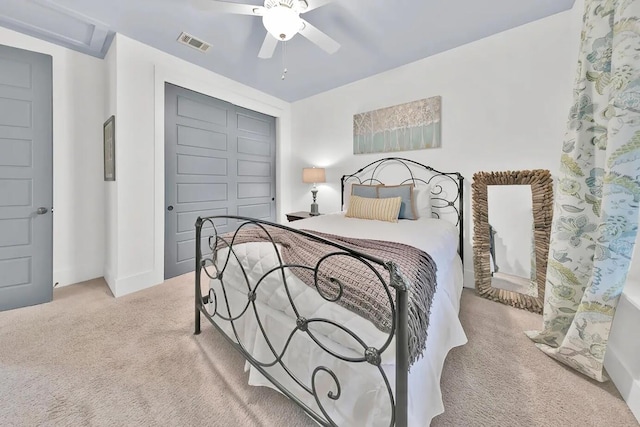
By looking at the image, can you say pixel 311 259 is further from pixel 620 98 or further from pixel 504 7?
pixel 504 7

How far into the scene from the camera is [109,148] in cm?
270

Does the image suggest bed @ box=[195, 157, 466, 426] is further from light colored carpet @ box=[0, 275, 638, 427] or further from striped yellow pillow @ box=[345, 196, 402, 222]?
striped yellow pillow @ box=[345, 196, 402, 222]

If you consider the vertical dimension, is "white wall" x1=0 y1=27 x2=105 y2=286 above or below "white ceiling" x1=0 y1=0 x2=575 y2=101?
below

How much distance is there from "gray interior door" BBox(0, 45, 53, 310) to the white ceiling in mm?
398

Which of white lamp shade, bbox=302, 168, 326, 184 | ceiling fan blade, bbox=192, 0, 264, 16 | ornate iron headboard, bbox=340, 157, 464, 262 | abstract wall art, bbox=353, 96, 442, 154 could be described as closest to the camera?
ceiling fan blade, bbox=192, 0, 264, 16

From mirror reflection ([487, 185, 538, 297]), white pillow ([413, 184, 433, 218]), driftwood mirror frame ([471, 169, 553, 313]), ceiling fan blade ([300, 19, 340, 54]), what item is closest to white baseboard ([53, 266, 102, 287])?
ceiling fan blade ([300, 19, 340, 54])

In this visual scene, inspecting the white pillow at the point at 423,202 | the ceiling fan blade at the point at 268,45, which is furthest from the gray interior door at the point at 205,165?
the white pillow at the point at 423,202

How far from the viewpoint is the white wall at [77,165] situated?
2.68 metres

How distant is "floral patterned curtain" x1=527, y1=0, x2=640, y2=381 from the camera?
128 centimetres

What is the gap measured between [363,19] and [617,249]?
8.15ft

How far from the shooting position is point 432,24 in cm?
236

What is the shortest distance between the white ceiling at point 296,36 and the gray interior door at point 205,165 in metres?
0.63

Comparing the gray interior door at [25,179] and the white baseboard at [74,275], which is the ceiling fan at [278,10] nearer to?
the gray interior door at [25,179]

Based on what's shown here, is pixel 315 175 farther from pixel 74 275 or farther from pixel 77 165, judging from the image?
pixel 74 275
